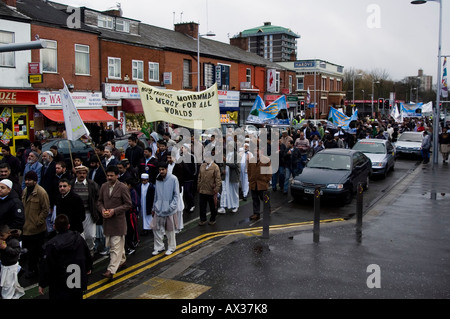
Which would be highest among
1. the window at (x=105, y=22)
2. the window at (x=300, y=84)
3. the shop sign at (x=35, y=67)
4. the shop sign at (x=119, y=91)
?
the window at (x=105, y=22)

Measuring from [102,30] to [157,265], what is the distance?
927 inches

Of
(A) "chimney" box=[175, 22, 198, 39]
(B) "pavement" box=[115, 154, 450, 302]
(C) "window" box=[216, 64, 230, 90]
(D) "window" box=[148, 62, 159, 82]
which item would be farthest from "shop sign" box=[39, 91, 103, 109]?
(B) "pavement" box=[115, 154, 450, 302]

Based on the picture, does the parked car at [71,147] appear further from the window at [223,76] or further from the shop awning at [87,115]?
the window at [223,76]

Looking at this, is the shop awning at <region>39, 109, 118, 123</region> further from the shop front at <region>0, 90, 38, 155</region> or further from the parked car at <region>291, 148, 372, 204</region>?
the parked car at <region>291, 148, 372, 204</region>

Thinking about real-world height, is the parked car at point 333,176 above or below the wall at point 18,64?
below

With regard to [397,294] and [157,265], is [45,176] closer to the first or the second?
[157,265]

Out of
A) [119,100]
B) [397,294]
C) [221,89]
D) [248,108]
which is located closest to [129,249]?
[397,294]

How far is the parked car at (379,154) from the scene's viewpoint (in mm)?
17500

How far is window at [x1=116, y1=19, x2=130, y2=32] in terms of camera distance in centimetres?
→ 2942

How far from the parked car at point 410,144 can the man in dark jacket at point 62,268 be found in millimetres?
22287

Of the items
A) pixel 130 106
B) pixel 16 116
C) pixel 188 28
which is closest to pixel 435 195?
pixel 16 116

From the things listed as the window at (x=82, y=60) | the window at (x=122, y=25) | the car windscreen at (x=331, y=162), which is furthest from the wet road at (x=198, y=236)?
the window at (x=122, y=25)
